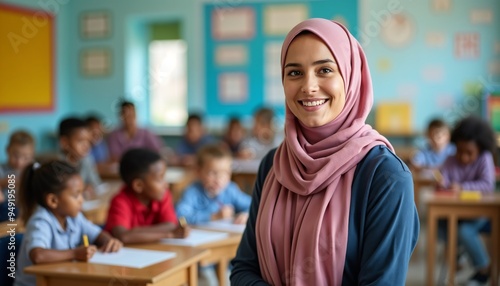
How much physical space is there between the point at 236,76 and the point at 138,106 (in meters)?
1.42

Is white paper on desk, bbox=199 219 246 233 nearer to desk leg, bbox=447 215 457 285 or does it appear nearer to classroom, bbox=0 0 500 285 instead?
classroom, bbox=0 0 500 285

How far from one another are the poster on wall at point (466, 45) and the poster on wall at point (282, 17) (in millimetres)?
1804

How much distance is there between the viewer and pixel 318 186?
1.51m

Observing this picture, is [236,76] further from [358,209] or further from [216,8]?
[358,209]

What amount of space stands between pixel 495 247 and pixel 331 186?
2.85 m

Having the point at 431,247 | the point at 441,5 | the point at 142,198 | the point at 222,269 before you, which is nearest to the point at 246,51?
the point at 441,5

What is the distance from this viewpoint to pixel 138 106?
800 centimetres

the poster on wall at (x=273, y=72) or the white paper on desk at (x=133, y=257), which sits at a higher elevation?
the poster on wall at (x=273, y=72)

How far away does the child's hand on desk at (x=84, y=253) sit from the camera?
223 cm

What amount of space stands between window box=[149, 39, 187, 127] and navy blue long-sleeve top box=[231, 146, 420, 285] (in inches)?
257

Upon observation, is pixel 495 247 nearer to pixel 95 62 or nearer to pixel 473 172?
pixel 473 172

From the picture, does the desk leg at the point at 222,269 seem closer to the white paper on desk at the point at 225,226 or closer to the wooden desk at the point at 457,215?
the white paper on desk at the point at 225,226

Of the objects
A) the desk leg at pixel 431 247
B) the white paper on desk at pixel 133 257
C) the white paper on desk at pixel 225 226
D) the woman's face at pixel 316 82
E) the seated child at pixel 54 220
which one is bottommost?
the desk leg at pixel 431 247

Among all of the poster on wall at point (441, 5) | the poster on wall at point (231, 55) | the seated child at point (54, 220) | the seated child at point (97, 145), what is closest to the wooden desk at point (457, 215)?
the seated child at point (54, 220)
